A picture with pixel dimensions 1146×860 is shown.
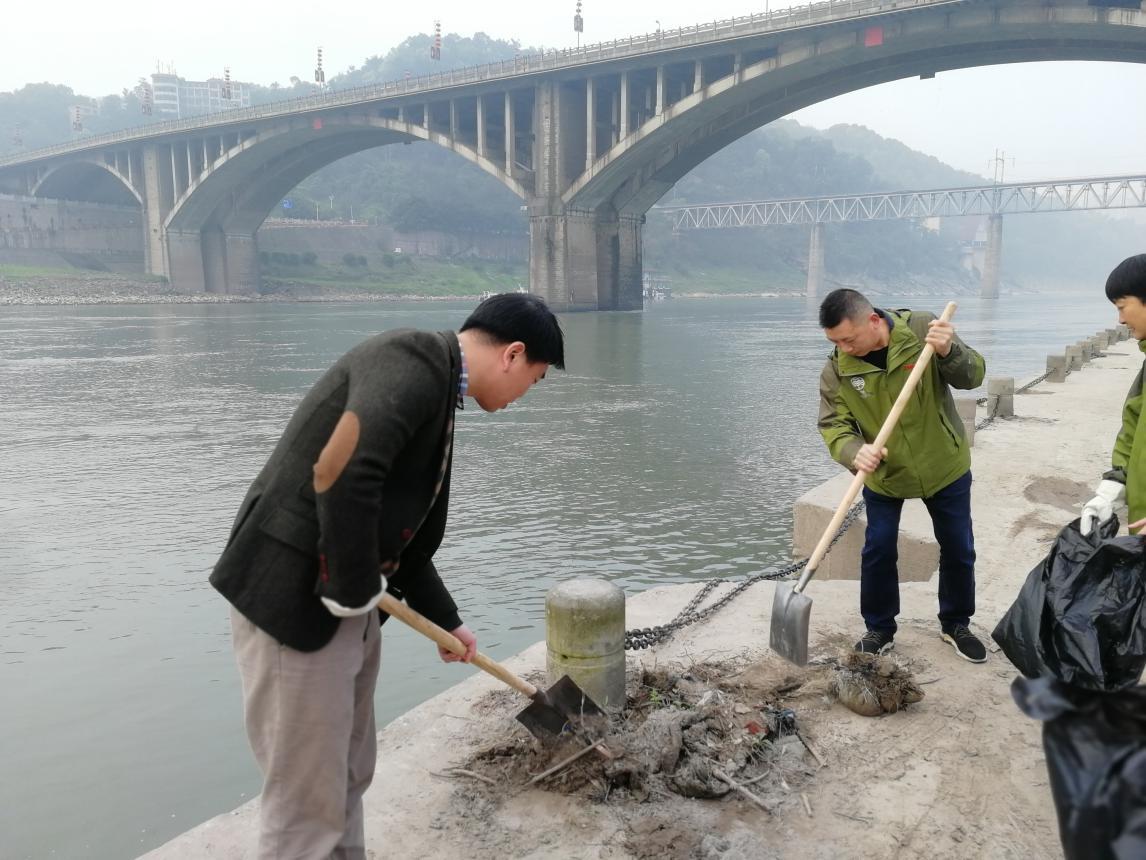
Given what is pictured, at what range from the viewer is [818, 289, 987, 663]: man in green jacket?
3625 millimetres

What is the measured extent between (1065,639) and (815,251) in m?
89.2

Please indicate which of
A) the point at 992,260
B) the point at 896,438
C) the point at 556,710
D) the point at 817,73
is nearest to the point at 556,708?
the point at 556,710

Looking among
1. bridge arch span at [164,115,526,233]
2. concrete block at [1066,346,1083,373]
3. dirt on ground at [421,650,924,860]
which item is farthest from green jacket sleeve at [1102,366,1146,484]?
bridge arch span at [164,115,526,233]

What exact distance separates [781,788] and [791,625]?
36.9 inches

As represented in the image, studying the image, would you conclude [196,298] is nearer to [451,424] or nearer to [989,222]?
[451,424]

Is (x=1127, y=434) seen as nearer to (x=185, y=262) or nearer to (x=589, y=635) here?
(x=589, y=635)

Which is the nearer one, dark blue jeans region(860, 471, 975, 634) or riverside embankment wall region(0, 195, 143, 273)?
dark blue jeans region(860, 471, 975, 634)

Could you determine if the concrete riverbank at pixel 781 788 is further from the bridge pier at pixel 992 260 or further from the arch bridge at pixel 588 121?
the bridge pier at pixel 992 260

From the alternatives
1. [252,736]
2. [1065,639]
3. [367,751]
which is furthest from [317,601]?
[1065,639]

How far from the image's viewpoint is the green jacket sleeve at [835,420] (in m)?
3.89

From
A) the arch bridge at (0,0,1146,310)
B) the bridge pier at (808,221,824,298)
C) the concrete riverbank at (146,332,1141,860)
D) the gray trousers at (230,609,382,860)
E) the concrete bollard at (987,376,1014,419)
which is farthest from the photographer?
the bridge pier at (808,221,824,298)

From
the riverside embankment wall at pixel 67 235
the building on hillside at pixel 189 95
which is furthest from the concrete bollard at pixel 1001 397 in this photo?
the building on hillside at pixel 189 95

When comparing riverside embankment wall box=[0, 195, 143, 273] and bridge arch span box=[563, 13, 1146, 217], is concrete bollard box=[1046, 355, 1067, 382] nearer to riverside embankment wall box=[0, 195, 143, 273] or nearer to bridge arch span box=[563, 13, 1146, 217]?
bridge arch span box=[563, 13, 1146, 217]

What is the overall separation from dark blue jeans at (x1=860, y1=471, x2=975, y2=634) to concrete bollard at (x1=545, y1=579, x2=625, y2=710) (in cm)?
125
